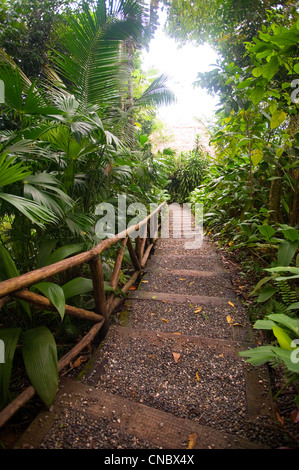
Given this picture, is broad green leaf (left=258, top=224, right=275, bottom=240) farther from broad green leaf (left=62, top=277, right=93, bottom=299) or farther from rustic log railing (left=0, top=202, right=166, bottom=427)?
broad green leaf (left=62, top=277, right=93, bottom=299)

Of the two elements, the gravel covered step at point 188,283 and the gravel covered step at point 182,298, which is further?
the gravel covered step at point 188,283

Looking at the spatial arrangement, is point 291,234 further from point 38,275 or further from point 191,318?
point 38,275

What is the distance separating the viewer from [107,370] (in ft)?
4.07

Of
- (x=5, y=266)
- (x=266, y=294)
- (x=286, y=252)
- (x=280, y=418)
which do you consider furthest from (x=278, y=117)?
(x=5, y=266)

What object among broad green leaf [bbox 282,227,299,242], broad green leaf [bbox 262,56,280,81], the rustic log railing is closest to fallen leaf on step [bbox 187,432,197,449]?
the rustic log railing

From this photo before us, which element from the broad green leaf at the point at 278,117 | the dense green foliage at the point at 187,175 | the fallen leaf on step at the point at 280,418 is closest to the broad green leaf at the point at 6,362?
the fallen leaf on step at the point at 280,418

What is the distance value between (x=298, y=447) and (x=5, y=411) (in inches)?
39.2

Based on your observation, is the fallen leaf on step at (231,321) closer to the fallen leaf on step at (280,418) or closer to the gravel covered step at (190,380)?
the gravel covered step at (190,380)

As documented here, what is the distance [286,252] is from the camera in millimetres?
1479

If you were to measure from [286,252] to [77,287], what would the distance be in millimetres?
1210

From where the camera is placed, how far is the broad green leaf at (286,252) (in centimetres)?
144

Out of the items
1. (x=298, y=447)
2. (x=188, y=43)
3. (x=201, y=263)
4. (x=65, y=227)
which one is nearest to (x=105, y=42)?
(x=65, y=227)

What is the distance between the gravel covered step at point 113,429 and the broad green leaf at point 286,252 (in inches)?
35.7
